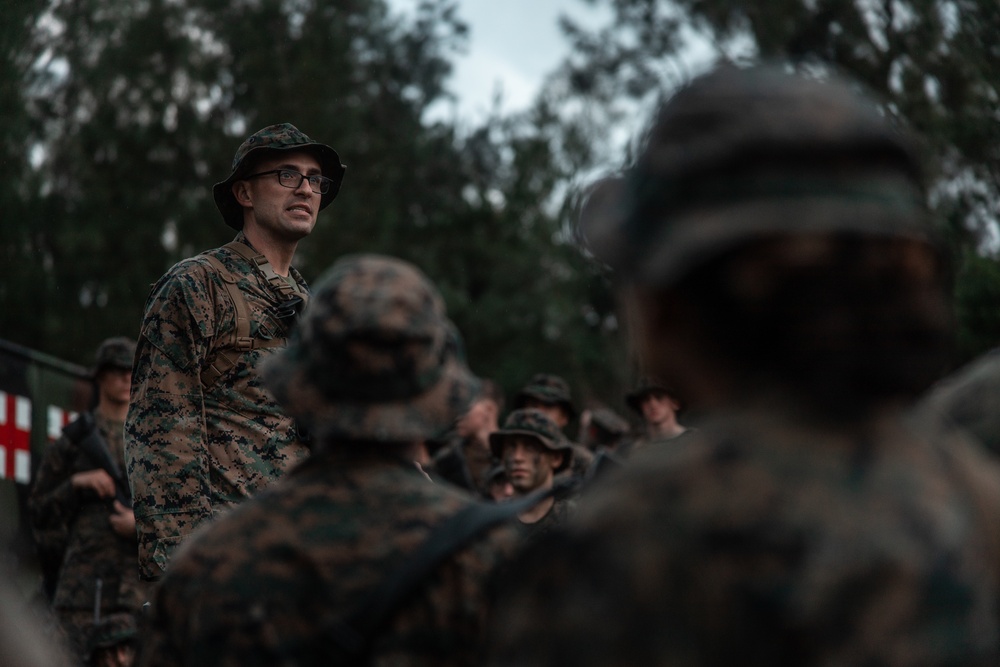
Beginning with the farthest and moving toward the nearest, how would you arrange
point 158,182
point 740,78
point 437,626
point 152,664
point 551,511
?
1. point 158,182
2. point 551,511
3. point 152,664
4. point 437,626
5. point 740,78

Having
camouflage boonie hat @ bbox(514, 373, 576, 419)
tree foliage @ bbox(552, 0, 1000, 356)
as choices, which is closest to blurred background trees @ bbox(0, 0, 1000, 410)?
tree foliage @ bbox(552, 0, 1000, 356)

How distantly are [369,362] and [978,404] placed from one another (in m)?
1.17

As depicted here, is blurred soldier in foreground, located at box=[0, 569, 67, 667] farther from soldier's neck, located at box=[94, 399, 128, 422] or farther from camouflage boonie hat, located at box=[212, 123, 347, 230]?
soldier's neck, located at box=[94, 399, 128, 422]

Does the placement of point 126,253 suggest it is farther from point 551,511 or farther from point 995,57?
point 551,511

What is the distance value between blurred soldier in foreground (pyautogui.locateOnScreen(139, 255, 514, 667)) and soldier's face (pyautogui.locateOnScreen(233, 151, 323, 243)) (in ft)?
7.31

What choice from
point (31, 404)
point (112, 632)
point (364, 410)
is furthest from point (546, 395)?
point (364, 410)

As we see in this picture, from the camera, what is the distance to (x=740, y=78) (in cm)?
167

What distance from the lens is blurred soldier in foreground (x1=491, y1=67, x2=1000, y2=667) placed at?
146 centimetres

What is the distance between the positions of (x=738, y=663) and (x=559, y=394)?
10809mm

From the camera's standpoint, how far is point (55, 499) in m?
9.41

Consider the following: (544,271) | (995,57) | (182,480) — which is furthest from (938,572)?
(544,271)

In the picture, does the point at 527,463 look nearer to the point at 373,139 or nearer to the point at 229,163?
the point at 229,163

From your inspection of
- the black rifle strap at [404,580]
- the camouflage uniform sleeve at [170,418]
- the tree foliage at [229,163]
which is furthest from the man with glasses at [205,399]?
the tree foliage at [229,163]

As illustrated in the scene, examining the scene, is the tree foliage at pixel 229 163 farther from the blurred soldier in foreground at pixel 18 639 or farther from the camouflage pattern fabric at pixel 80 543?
the blurred soldier in foreground at pixel 18 639
